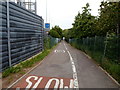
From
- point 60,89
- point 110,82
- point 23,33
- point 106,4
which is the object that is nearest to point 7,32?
point 23,33

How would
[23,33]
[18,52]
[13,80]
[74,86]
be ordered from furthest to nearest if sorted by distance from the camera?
[23,33]
[18,52]
[13,80]
[74,86]

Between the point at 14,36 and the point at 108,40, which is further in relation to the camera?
the point at 108,40

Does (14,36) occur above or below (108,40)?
above

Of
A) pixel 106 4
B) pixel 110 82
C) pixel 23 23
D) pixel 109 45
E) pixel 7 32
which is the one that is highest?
pixel 106 4

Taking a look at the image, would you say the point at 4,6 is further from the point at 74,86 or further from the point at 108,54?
the point at 108,54

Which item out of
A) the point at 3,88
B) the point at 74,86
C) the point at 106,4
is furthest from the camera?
the point at 106,4

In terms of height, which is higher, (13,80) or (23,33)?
(23,33)

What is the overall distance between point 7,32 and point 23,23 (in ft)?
8.04

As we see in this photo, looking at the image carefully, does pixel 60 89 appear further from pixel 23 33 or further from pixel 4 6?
pixel 23 33

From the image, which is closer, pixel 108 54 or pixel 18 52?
pixel 108 54

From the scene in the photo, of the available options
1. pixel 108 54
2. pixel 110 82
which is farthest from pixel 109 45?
pixel 110 82

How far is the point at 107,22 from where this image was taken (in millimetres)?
10922

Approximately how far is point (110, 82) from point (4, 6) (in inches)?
248

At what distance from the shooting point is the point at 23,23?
8.45m
